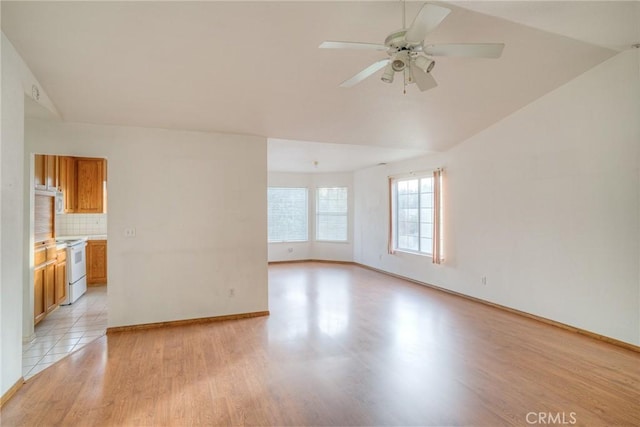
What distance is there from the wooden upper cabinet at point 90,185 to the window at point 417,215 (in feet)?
18.7

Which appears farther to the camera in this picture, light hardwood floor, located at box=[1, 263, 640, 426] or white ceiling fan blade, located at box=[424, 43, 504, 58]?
light hardwood floor, located at box=[1, 263, 640, 426]

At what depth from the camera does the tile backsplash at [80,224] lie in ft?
20.8

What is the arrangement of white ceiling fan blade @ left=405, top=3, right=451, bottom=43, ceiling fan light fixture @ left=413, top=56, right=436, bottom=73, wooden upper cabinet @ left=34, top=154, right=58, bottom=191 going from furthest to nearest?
1. wooden upper cabinet @ left=34, top=154, right=58, bottom=191
2. ceiling fan light fixture @ left=413, top=56, right=436, bottom=73
3. white ceiling fan blade @ left=405, top=3, right=451, bottom=43

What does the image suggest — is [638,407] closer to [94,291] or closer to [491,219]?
[491,219]

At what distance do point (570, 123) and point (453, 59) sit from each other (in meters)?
1.84

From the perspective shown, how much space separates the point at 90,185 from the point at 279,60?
16.7ft

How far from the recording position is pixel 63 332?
3.84 m

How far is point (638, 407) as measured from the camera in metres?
2.34

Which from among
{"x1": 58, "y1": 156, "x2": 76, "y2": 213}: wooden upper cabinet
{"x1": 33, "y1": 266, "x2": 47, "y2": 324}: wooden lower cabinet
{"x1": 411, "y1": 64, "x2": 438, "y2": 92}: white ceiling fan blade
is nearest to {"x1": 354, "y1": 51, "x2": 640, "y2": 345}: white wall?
{"x1": 411, "y1": 64, "x2": 438, "y2": 92}: white ceiling fan blade

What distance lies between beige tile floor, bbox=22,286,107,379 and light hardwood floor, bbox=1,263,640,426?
18 centimetres

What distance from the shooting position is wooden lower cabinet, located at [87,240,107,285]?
6.16 metres

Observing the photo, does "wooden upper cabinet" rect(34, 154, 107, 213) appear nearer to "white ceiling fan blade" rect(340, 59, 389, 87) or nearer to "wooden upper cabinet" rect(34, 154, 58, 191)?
"wooden upper cabinet" rect(34, 154, 58, 191)

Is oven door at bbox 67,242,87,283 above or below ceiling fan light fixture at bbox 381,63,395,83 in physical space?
below

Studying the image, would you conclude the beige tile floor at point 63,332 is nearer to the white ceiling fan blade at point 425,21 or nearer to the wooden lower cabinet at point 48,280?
the wooden lower cabinet at point 48,280
